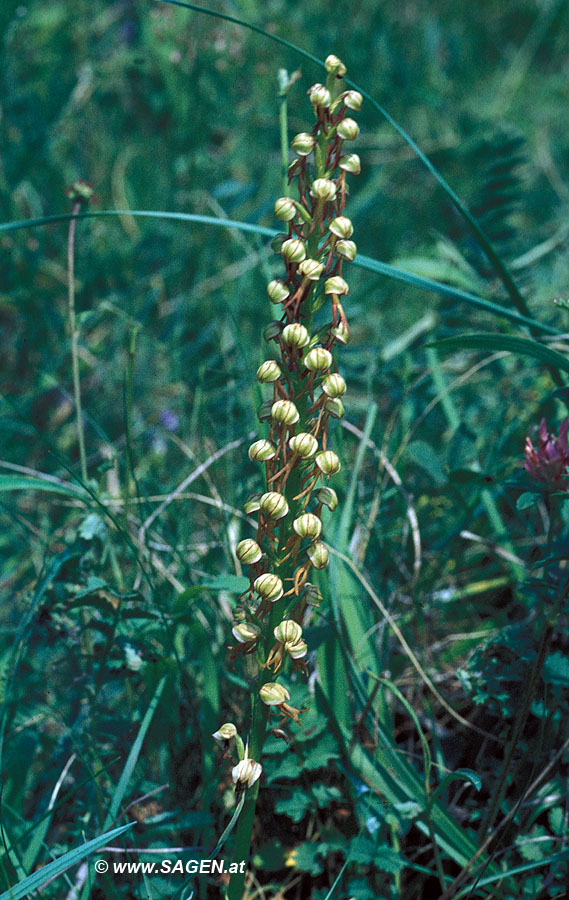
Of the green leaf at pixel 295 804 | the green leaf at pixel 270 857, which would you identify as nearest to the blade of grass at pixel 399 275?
the green leaf at pixel 295 804

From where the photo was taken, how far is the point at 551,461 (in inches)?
49.5

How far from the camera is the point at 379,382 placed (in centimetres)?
240

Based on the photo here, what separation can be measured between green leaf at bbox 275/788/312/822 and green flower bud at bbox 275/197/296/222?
3.19 ft

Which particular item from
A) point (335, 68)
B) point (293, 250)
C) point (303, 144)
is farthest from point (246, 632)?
point (335, 68)

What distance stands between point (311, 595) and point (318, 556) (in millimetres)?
84

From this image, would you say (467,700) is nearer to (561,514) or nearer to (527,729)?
(527,729)

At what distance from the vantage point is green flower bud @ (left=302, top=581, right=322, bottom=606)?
1.04 m

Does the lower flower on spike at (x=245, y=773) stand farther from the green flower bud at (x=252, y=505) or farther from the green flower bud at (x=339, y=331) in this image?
the green flower bud at (x=339, y=331)

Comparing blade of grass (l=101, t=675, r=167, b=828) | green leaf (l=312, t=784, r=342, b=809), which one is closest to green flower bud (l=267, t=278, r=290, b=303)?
blade of grass (l=101, t=675, r=167, b=828)

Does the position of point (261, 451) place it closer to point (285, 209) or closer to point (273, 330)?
point (273, 330)

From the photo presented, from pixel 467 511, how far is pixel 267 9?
8.53ft

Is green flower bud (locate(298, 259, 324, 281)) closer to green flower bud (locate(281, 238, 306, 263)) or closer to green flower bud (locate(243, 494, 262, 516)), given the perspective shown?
green flower bud (locate(281, 238, 306, 263))

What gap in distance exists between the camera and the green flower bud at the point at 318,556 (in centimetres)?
98

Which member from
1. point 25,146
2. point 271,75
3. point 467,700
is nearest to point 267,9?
point 271,75
